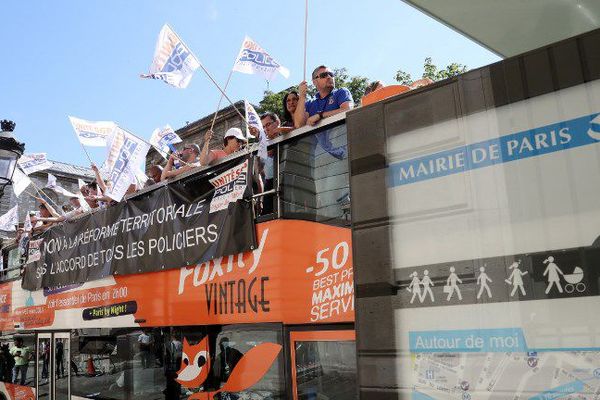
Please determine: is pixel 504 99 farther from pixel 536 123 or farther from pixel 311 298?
pixel 311 298

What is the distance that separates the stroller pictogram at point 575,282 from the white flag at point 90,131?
6.92 metres

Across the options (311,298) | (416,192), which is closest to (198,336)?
(311,298)

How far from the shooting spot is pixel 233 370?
440 cm

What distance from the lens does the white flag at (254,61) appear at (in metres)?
5.88

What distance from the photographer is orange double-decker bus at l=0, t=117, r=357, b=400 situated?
372 centimetres

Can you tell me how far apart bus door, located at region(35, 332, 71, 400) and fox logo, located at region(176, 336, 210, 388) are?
2714 mm

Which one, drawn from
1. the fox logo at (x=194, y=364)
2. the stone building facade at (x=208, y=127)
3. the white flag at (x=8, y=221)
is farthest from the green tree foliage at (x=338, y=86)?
the fox logo at (x=194, y=364)

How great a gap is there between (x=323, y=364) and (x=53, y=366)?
5112 mm

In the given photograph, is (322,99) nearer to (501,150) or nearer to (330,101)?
(330,101)

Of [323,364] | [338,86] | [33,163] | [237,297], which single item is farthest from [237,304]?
[338,86]

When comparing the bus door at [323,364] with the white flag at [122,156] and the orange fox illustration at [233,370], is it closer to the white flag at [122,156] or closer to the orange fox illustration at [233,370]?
the orange fox illustration at [233,370]

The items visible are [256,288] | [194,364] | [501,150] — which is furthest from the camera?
[194,364]

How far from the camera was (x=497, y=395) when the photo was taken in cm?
228

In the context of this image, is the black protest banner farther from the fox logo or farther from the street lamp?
the street lamp
